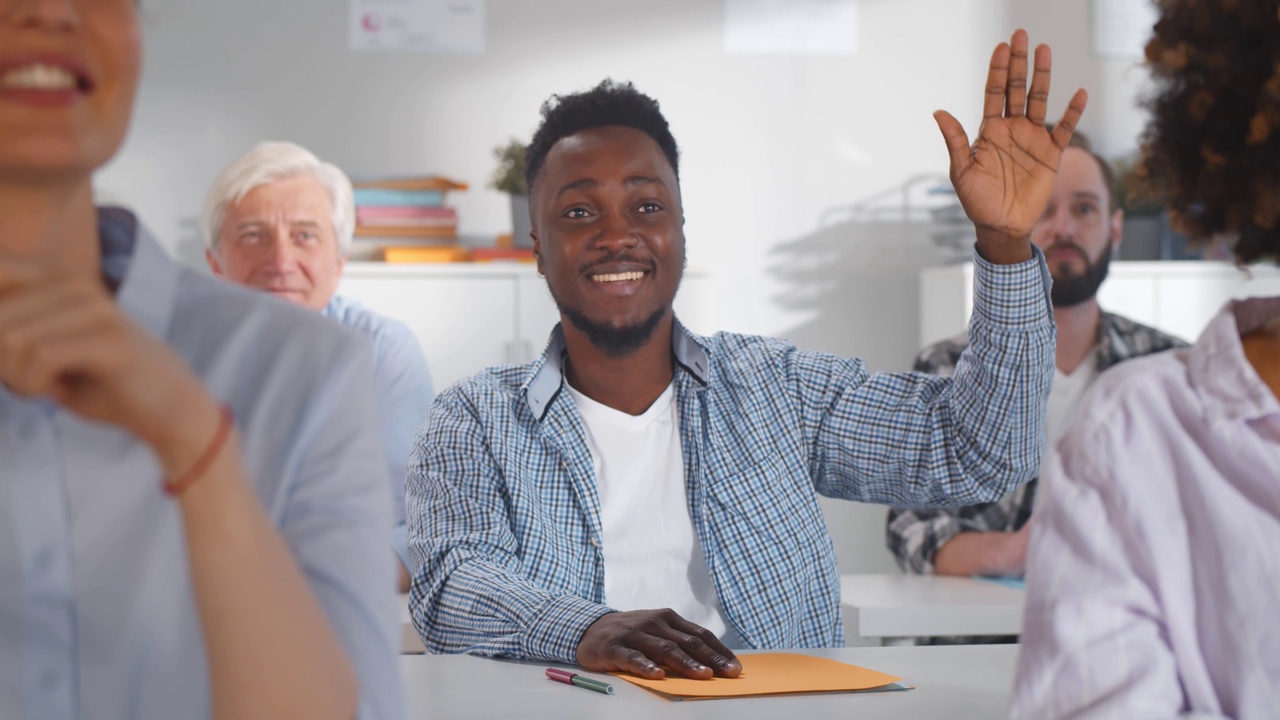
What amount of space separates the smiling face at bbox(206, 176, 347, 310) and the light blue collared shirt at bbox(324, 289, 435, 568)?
0.11 metres

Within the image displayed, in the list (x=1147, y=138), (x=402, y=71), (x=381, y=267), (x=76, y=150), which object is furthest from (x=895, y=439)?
(x=402, y=71)

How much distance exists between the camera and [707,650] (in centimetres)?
162

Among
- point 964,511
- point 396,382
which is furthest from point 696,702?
point 396,382

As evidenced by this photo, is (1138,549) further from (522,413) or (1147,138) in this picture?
(522,413)

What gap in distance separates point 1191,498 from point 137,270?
83 centimetres

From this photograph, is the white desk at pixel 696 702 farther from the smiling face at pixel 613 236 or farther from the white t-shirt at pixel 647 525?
the smiling face at pixel 613 236

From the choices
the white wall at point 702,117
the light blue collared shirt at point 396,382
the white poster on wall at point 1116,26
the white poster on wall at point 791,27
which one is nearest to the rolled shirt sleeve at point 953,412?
the light blue collared shirt at point 396,382

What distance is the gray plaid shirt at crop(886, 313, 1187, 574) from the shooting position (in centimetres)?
302

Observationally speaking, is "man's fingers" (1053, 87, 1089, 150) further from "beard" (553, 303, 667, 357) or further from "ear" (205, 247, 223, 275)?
"ear" (205, 247, 223, 275)

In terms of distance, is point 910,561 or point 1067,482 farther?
point 910,561

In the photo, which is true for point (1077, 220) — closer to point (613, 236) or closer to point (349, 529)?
point (613, 236)

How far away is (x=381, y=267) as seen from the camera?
3.87 metres

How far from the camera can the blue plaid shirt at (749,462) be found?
193cm

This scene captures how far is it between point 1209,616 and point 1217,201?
14.0 inches
